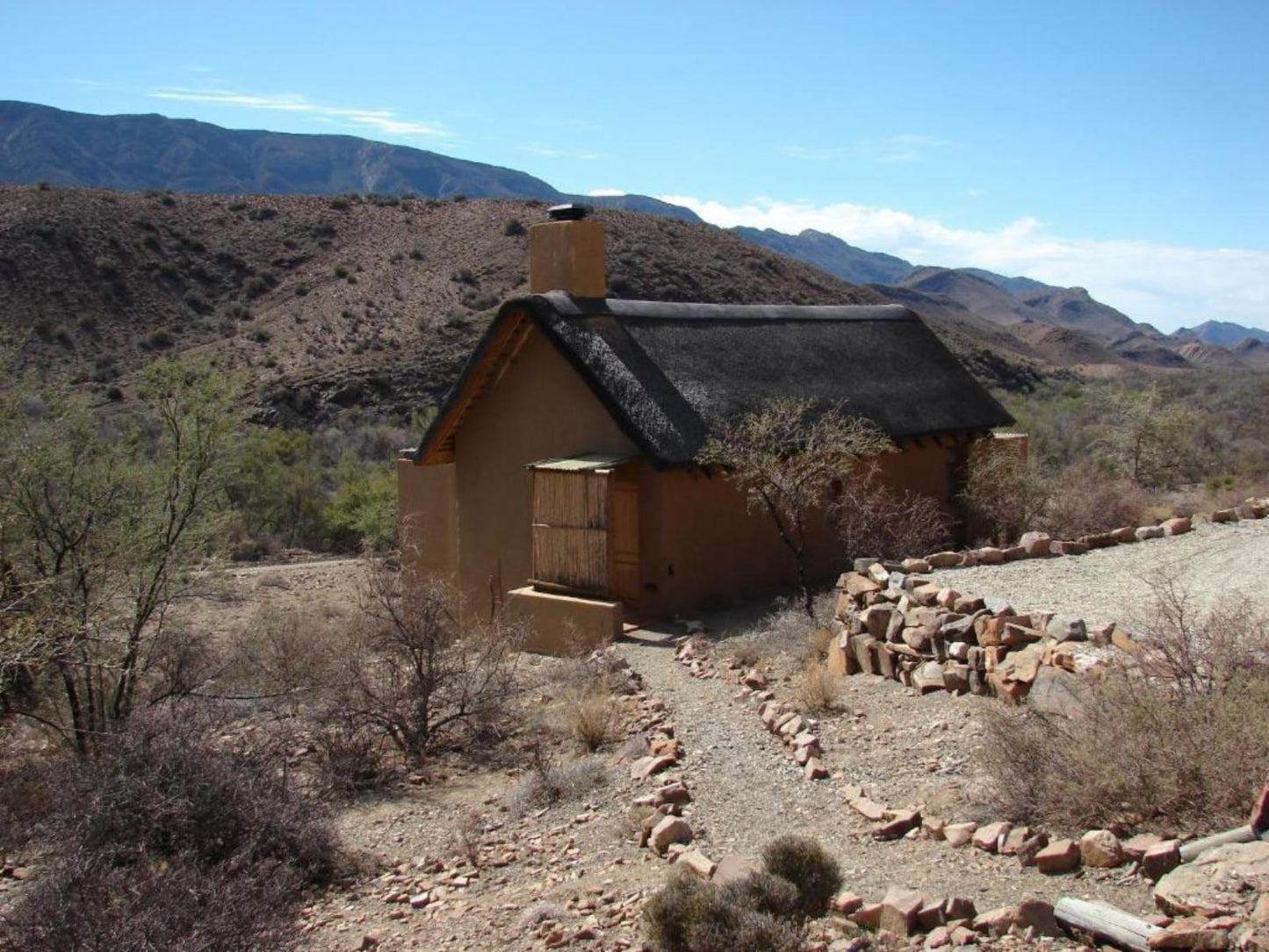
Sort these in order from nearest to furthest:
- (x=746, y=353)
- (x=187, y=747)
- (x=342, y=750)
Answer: (x=187, y=747) → (x=342, y=750) → (x=746, y=353)

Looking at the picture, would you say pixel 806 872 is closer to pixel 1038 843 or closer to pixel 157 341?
pixel 1038 843

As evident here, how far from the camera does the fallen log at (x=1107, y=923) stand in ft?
15.7

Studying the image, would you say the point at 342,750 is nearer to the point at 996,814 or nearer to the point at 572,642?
the point at 572,642

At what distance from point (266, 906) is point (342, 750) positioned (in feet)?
12.0

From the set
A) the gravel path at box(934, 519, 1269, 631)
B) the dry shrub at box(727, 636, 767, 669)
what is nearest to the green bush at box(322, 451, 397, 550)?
the dry shrub at box(727, 636, 767, 669)

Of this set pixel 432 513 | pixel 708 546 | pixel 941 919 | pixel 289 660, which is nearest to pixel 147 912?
pixel 941 919

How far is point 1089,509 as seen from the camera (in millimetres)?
16625

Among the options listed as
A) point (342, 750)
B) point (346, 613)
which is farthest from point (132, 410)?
point (342, 750)

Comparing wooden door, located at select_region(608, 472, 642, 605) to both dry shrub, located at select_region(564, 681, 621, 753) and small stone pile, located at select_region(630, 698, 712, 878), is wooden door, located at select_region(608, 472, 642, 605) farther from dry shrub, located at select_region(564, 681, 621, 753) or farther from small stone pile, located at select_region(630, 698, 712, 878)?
small stone pile, located at select_region(630, 698, 712, 878)

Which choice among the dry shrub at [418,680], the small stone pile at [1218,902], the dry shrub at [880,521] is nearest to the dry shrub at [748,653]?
the dry shrub at [418,680]

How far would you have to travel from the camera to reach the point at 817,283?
4831cm

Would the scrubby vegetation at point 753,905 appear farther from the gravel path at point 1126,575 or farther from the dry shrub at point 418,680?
the dry shrub at point 418,680

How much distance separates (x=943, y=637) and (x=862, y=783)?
2.18 metres

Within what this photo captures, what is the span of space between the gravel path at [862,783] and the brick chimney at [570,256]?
6.96 meters
